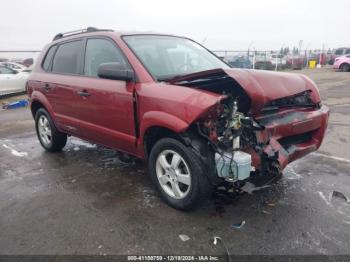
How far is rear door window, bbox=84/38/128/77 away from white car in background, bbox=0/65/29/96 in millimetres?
10562

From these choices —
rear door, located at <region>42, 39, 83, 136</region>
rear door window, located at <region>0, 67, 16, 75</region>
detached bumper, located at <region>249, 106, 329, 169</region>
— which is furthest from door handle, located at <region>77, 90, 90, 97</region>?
rear door window, located at <region>0, 67, 16, 75</region>

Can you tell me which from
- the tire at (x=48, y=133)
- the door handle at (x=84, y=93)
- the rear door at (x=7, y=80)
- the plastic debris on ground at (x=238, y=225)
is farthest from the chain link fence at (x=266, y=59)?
the plastic debris on ground at (x=238, y=225)

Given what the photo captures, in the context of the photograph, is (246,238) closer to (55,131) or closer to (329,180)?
(329,180)

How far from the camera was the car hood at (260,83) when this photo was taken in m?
2.76

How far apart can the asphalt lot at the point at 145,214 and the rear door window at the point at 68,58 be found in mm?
1432

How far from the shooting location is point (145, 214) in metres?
3.16

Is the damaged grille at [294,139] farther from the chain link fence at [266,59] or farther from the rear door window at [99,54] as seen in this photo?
the chain link fence at [266,59]

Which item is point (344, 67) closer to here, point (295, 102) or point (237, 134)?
point (295, 102)

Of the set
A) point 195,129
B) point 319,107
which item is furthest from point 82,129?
point 319,107

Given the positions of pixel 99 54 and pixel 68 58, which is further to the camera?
pixel 68 58

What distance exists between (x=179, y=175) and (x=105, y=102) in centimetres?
133

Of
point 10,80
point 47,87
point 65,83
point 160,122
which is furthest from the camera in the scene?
point 10,80

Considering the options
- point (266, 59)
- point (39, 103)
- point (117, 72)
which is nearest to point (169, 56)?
point (117, 72)

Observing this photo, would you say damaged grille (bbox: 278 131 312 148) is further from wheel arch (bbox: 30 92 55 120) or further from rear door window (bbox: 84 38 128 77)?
wheel arch (bbox: 30 92 55 120)
